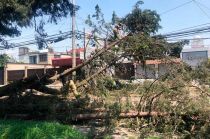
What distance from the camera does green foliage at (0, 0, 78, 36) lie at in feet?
35.1

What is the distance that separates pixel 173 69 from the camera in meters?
10.1

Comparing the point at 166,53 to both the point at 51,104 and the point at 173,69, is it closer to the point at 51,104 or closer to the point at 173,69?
the point at 173,69

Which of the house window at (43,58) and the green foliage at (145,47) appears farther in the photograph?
the house window at (43,58)

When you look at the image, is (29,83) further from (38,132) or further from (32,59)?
(32,59)

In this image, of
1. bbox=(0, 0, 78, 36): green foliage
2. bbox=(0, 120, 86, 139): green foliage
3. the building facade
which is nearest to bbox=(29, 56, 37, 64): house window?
the building facade

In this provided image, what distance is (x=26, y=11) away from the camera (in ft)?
36.0

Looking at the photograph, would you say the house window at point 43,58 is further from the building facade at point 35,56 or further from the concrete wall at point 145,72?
the concrete wall at point 145,72

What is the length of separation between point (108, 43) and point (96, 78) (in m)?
0.99

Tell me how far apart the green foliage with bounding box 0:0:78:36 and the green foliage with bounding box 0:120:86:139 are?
11.5ft

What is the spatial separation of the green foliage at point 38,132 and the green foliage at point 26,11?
3501 mm

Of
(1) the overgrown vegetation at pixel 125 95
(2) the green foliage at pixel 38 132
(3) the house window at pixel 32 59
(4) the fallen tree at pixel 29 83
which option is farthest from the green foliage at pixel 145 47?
(3) the house window at pixel 32 59

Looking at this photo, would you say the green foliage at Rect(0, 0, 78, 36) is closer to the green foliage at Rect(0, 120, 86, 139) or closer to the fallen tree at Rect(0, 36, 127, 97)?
the fallen tree at Rect(0, 36, 127, 97)

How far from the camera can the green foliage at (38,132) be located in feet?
25.5

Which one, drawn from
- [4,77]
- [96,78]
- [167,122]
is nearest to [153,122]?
[167,122]
